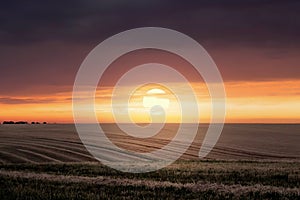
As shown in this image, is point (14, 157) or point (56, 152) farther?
point (56, 152)

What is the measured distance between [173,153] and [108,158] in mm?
12269

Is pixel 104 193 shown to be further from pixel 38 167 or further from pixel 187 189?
pixel 38 167

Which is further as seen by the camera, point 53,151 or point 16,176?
point 53,151

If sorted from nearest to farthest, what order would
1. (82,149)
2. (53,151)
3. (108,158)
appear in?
(108,158), (53,151), (82,149)

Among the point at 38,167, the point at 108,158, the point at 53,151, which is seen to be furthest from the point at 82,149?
the point at 38,167

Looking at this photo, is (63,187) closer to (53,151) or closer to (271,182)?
(271,182)

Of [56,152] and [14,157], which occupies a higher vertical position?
[56,152]

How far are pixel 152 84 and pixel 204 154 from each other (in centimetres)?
1842

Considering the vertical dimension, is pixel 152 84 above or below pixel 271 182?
above

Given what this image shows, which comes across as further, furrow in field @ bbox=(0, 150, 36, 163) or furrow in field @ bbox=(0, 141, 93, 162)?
furrow in field @ bbox=(0, 141, 93, 162)

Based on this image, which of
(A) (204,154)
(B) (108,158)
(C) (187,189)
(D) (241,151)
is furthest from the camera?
(D) (241,151)

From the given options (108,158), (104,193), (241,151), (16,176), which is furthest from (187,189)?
(241,151)

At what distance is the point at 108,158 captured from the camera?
150 feet

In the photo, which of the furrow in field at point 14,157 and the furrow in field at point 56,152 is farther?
the furrow in field at point 56,152
